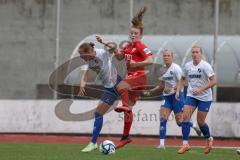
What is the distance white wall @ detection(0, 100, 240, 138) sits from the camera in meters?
25.6

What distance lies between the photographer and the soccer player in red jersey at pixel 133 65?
14.9 metres

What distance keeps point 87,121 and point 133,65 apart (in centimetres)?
1181

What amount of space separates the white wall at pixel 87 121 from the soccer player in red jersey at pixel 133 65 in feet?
35.0

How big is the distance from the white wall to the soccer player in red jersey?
10668mm

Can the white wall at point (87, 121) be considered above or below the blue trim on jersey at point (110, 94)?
below


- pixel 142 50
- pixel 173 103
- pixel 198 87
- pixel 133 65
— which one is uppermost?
pixel 142 50

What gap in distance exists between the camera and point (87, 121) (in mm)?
26531

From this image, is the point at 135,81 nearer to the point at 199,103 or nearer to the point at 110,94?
the point at 110,94

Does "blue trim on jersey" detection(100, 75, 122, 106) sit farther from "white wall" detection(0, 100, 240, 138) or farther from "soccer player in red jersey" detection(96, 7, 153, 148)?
"white wall" detection(0, 100, 240, 138)

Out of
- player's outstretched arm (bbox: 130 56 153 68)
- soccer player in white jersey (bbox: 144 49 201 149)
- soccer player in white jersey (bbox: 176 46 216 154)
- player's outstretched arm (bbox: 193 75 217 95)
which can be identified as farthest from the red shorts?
soccer player in white jersey (bbox: 144 49 201 149)

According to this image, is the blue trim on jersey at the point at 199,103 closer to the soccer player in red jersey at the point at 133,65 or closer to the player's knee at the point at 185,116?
the player's knee at the point at 185,116

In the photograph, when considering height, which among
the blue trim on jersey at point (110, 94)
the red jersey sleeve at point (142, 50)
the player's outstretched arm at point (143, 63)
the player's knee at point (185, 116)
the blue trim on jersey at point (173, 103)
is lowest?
the player's knee at point (185, 116)

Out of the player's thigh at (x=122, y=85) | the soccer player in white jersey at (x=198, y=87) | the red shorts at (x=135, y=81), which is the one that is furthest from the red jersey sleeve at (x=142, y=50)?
the soccer player in white jersey at (x=198, y=87)

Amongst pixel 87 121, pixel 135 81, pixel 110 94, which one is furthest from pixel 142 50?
pixel 87 121
